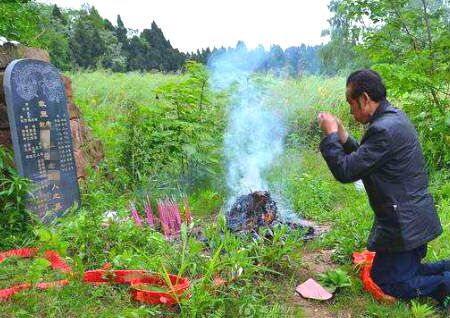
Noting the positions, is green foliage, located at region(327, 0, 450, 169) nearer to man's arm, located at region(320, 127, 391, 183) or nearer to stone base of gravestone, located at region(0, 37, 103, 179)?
man's arm, located at region(320, 127, 391, 183)

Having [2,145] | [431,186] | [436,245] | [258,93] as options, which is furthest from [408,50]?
[2,145]

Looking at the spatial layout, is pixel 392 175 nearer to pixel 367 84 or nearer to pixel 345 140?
pixel 345 140

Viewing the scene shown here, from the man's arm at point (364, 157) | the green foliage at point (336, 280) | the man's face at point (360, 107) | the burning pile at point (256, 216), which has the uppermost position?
the man's face at point (360, 107)

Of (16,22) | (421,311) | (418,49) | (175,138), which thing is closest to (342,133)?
(421,311)

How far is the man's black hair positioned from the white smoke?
124 inches

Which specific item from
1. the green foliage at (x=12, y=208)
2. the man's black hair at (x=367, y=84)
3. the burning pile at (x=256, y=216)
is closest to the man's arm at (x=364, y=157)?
the man's black hair at (x=367, y=84)

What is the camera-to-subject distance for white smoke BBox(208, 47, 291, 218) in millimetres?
6863

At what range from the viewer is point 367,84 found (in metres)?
3.18

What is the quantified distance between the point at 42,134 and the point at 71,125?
51.7 inches

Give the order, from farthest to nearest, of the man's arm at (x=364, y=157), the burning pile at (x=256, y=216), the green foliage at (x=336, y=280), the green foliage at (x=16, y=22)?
the green foliage at (x=16, y=22)
the burning pile at (x=256, y=216)
the green foliage at (x=336, y=280)
the man's arm at (x=364, y=157)

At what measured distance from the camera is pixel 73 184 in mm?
5594

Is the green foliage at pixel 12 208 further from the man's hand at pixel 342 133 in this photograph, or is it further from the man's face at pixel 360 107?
the man's face at pixel 360 107

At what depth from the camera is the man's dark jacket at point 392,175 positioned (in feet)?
9.98

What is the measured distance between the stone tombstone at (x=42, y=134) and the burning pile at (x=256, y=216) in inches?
74.9
